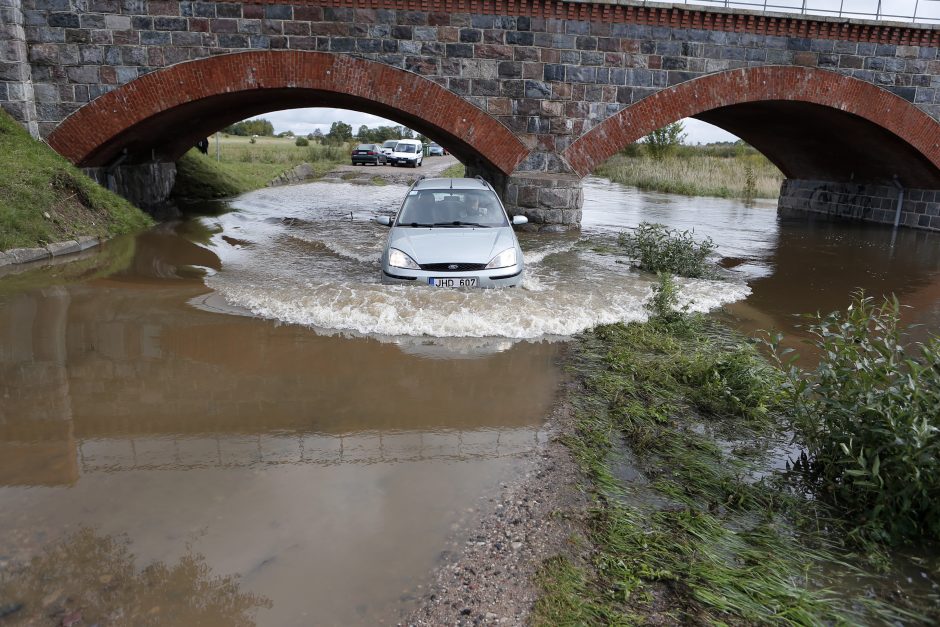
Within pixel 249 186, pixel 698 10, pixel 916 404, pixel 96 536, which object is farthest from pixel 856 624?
pixel 249 186

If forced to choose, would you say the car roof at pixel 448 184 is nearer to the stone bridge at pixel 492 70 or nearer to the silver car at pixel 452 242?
the silver car at pixel 452 242

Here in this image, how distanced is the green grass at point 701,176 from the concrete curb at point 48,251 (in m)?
26.7

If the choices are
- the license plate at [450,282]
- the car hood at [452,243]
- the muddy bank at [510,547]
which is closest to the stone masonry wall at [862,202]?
the car hood at [452,243]

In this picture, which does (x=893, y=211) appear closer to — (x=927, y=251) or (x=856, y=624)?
(x=927, y=251)

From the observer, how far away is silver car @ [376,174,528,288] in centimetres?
809

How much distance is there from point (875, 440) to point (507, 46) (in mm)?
12437

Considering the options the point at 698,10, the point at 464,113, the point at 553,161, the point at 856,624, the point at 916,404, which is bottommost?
the point at 856,624

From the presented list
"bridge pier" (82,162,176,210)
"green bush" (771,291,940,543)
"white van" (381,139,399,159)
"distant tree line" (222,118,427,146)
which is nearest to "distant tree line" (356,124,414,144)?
"distant tree line" (222,118,427,146)

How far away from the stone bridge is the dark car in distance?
2477cm

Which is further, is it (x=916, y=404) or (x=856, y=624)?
(x=916, y=404)

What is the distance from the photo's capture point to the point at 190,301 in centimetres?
859

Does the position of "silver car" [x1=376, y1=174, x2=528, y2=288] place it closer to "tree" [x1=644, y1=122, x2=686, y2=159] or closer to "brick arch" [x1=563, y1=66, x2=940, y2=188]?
"brick arch" [x1=563, y1=66, x2=940, y2=188]

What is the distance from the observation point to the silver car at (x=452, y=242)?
809 cm

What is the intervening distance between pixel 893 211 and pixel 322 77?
1734 centimetres
